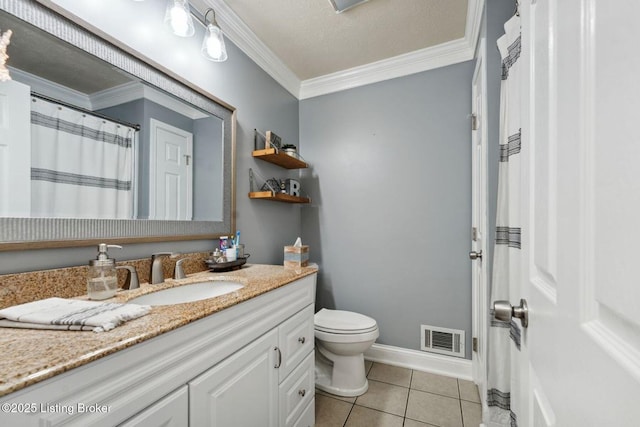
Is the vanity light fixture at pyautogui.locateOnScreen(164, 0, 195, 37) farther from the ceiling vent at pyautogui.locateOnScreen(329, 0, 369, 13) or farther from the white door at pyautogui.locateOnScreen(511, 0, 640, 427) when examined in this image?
the white door at pyautogui.locateOnScreen(511, 0, 640, 427)

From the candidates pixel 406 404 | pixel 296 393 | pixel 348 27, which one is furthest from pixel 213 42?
pixel 406 404

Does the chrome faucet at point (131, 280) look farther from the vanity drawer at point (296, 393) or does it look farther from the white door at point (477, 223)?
the white door at point (477, 223)

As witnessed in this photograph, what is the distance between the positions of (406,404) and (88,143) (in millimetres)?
2152

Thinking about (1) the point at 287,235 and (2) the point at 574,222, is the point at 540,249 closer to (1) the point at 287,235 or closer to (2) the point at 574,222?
(2) the point at 574,222

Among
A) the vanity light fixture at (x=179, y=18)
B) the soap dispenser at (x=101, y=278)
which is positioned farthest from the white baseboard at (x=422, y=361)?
the vanity light fixture at (x=179, y=18)

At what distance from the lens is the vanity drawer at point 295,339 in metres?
1.17

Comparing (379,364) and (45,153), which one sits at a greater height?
(45,153)

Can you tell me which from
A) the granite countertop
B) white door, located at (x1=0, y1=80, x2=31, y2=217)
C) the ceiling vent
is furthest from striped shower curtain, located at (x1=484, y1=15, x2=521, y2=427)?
white door, located at (x1=0, y1=80, x2=31, y2=217)

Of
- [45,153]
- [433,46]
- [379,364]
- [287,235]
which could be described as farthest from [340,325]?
[433,46]

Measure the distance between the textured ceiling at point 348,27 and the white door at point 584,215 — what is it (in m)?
1.40

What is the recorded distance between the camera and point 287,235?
2.33 meters

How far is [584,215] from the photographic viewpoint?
0.35 m

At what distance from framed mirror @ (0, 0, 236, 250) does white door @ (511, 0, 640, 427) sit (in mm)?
1371

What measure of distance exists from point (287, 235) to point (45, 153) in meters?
1.62
